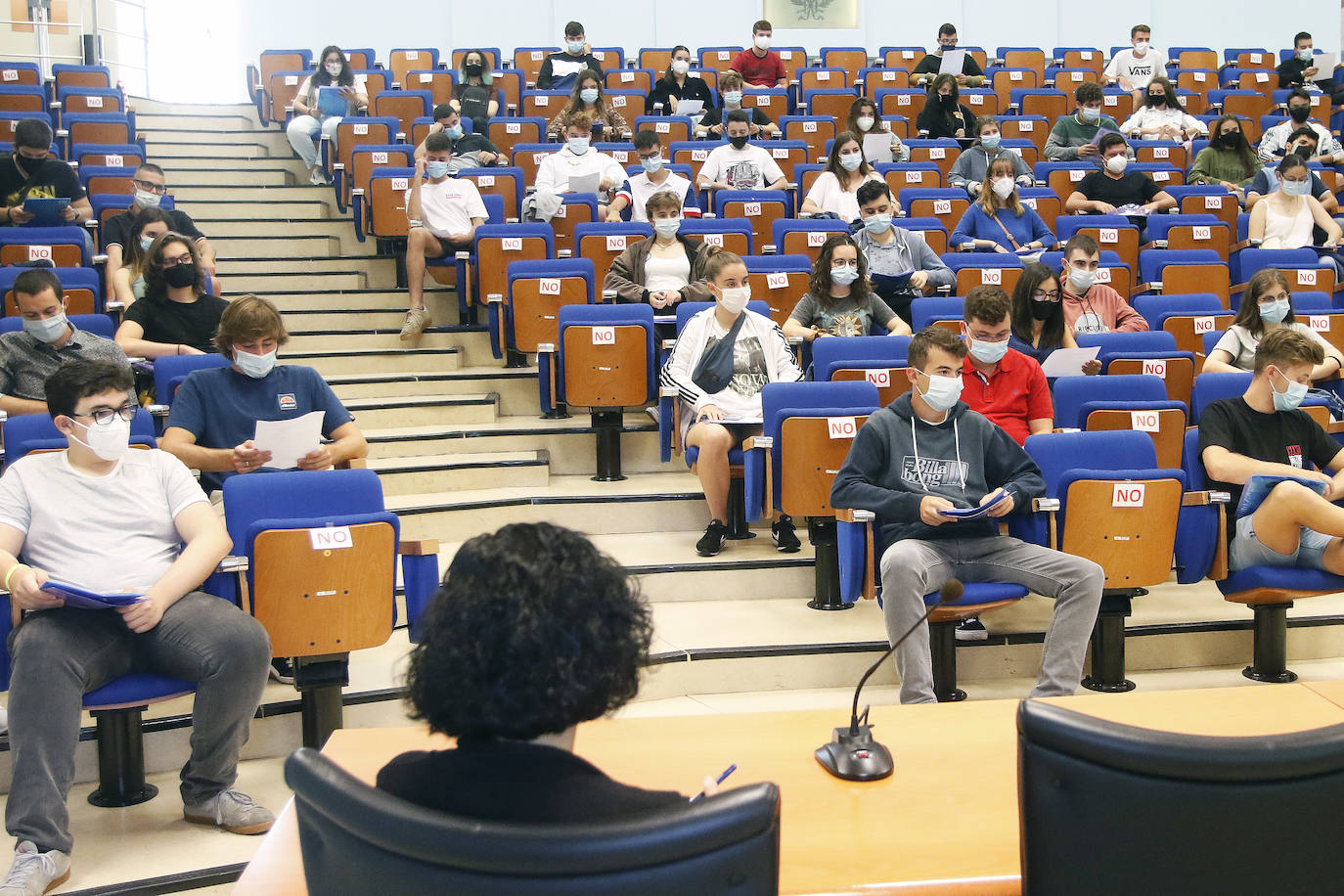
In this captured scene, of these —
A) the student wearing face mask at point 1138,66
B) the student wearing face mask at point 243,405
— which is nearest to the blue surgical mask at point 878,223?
the student wearing face mask at point 243,405

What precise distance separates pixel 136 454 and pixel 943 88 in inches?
281

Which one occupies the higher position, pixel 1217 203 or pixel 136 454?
pixel 1217 203

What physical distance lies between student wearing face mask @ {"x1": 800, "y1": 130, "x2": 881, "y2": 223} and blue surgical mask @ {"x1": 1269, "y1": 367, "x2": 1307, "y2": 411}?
10.8 feet

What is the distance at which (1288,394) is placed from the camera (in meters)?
3.70

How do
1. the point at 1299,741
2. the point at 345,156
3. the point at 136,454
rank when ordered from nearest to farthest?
the point at 1299,741, the point at 136,454, the point at 345,156

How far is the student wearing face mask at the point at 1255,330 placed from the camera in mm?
4691

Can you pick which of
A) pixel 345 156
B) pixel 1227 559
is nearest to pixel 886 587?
pixel 1227 559

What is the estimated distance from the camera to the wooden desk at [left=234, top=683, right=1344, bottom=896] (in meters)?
1.33

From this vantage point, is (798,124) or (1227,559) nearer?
(1227,559)

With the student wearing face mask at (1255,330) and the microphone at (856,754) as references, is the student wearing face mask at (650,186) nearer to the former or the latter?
the student wearing face mask at (1255,330)

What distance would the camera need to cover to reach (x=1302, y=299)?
543 centimetres

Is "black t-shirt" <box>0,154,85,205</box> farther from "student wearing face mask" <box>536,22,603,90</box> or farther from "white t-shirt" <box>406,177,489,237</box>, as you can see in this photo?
"student wearing face mask" <box>536,22,603,90</box>

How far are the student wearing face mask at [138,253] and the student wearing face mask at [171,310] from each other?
54cm

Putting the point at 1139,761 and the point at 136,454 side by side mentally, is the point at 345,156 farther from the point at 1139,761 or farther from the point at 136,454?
the point at 1139,761
